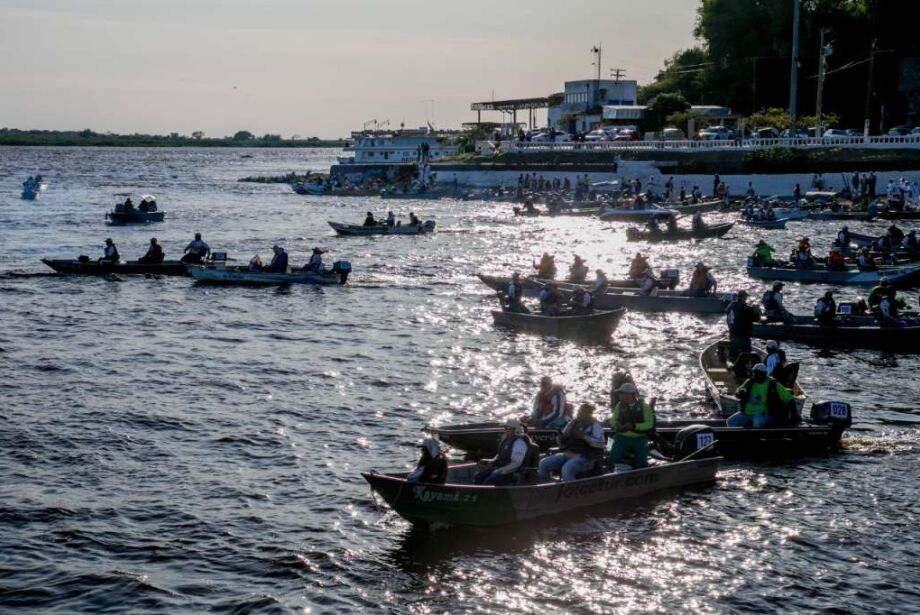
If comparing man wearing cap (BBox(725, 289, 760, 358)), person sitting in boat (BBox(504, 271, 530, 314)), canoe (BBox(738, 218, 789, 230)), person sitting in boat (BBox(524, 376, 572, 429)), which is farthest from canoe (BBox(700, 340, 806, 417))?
canoe (BBox(738, 218, 789, 230))

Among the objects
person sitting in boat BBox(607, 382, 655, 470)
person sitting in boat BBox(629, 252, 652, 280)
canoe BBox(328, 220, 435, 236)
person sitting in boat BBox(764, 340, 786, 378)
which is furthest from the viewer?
canoe BBox(328, 220, 435, 236)

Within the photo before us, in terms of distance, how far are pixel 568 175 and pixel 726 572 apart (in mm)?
83849

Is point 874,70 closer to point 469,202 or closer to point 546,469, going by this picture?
point 469,202

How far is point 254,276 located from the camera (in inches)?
1853

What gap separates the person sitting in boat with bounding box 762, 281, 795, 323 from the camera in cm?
3459

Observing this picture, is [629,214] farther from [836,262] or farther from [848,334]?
[848,334]

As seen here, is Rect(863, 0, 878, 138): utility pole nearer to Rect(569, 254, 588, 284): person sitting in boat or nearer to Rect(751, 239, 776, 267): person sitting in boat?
Rect(751, 239, 776, 267): person sitting in boat

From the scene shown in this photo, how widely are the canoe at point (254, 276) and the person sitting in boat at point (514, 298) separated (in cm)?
1184

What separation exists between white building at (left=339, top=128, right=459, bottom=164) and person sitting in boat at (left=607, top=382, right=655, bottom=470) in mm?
108407

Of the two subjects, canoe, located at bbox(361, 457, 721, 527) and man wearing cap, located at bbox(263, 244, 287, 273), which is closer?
canoe, located at bbox(361, 457, 721, 527)

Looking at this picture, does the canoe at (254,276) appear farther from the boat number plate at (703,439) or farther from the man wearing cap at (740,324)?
the boat number plate at (703,439)

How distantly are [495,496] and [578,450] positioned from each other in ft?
6.46

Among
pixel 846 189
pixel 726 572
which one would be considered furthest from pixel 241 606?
pixel 846 189

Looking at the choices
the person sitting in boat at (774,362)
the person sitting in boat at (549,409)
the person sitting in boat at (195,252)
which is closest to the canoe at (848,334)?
the person sitting in boat at (774,362)
